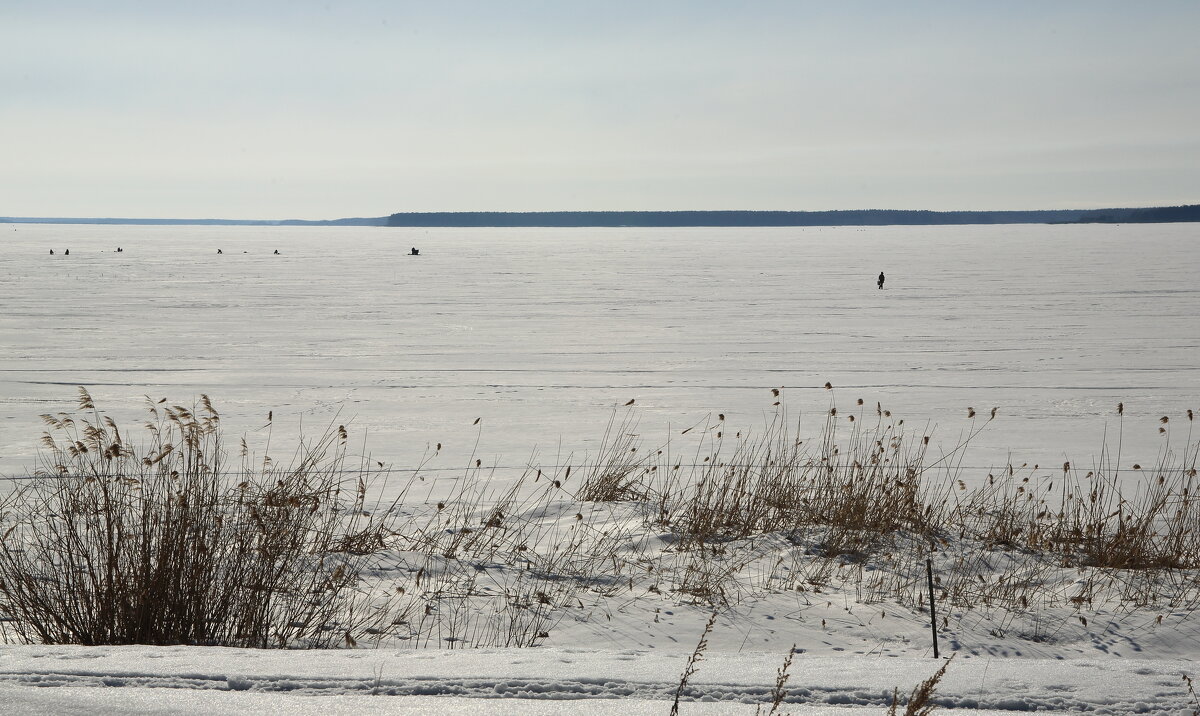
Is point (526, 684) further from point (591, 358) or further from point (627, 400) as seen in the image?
point (591, 358)

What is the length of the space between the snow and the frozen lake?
0.29 feet

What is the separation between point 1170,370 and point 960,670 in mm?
14430

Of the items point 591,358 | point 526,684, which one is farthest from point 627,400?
point 526,684

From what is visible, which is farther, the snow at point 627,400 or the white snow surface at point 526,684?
the snow at point 627,400

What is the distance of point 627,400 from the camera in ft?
43.4

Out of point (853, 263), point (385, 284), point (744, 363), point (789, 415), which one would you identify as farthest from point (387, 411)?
point (853, 263)

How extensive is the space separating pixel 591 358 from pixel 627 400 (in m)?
4.33

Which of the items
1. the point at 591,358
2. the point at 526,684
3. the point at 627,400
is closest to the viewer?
the point at 526,684

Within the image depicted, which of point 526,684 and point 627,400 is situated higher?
point 526,684

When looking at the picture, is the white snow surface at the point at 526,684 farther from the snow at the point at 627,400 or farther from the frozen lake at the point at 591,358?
the frozen lake at the point at 591,358

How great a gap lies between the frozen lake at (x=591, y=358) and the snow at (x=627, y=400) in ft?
0.29

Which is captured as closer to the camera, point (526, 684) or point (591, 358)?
point (526, 684)

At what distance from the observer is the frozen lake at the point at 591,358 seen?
11469mm

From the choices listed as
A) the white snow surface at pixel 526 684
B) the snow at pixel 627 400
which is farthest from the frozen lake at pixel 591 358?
the white snow surface at pixel 526 684
